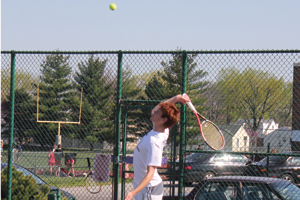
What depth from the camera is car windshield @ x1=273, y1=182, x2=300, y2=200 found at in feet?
19.3

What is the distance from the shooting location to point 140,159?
405 cm

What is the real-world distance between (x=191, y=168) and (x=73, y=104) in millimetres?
6961

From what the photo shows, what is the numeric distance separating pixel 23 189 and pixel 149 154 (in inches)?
143

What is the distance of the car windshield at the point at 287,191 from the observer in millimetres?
5887

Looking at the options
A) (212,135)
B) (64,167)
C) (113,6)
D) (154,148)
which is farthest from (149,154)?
(64,167)

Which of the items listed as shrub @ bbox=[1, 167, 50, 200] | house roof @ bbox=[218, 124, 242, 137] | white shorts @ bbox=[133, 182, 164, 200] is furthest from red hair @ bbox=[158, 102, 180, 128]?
shrub @ bbox=[1, 167, 50, 200]

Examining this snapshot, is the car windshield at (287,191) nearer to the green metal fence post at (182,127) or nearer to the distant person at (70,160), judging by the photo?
the green metal fence post at (182,127)

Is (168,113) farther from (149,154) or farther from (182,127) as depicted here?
(182,127)

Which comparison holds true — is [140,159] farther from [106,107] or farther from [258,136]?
[258,136]

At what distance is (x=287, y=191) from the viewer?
5.97 meters

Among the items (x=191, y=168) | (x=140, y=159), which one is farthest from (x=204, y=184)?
(x=191, y=168)

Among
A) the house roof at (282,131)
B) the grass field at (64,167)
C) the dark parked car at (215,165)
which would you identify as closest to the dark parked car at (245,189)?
the house roof at (282,131)

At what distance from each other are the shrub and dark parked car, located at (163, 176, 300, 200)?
249 centimetres

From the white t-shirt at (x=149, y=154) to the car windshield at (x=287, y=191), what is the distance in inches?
104
